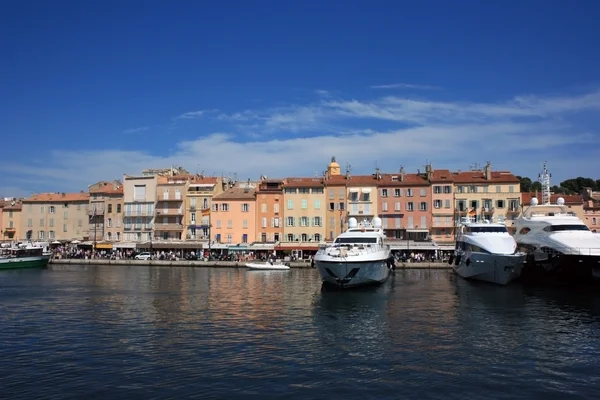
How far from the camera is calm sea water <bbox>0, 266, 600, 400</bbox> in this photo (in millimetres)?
19688

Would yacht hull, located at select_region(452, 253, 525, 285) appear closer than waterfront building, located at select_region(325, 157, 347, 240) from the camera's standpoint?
Yes

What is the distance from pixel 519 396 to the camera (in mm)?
18844

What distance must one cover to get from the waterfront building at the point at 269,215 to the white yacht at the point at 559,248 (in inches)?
1493

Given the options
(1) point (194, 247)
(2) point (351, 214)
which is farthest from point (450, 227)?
(1) point (194, 247)

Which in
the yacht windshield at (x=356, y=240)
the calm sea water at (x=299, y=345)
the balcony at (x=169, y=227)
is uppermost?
the balcony at (x=169, y=227)

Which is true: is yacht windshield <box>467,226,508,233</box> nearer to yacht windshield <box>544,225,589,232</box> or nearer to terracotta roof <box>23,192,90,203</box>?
yacht windshield <box>544,225,589,232</box>

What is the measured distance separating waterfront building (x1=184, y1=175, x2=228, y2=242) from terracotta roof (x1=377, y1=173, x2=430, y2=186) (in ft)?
91.6

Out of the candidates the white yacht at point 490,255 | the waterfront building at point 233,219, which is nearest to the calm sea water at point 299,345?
the white yacht at point 490,255

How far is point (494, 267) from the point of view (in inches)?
2013

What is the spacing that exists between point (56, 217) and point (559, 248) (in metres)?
85.5

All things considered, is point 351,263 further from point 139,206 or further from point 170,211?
point 139,206

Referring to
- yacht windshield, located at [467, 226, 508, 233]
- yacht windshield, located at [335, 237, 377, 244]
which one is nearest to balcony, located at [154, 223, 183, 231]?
yacht windshield, located at [335, 237, 377, 244]

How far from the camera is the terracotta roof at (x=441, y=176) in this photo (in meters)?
85.4

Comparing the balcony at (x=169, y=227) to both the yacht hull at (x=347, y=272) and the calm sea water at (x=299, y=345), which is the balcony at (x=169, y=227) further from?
the yacht hull at (x=347, y=272)
